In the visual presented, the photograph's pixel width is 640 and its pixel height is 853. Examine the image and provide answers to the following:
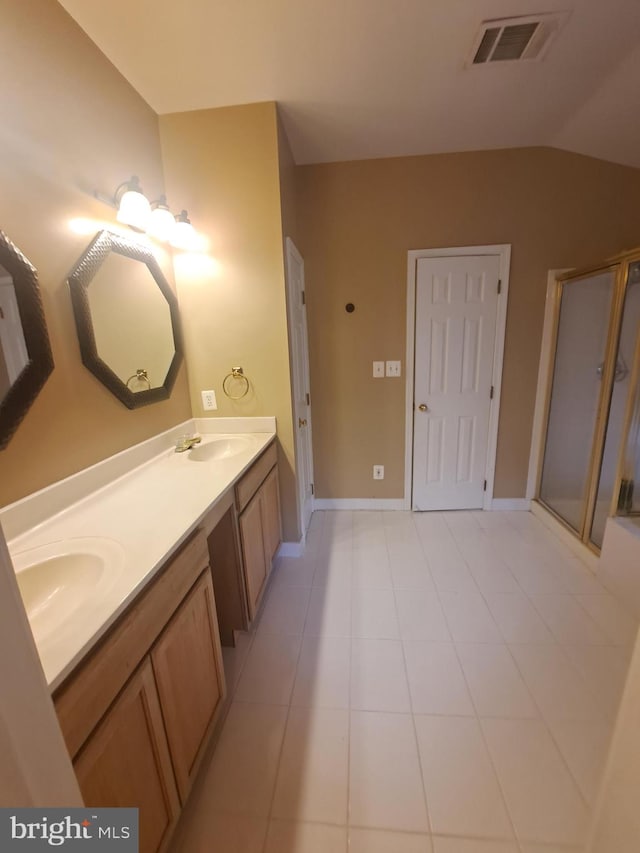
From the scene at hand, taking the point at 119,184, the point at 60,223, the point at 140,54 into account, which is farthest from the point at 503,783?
the point at 140,54

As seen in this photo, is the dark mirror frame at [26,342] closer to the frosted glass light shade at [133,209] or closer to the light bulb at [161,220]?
the frosted glass light shade at [133,209]

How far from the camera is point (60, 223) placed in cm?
123

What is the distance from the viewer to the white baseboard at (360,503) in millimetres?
2883

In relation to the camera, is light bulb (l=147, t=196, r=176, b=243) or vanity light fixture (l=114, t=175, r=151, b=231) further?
light bulb (l=147, t=196, r=176, b=243)

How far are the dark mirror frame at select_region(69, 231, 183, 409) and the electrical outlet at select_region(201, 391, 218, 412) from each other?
30cm

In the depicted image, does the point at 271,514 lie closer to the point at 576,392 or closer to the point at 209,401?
the point at 209,401

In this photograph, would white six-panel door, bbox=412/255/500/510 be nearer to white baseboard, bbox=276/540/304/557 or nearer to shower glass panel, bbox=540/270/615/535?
shower glass panel, bbox=540/270/615/535

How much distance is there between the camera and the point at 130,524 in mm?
1083

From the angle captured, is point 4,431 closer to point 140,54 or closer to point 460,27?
point 140,54

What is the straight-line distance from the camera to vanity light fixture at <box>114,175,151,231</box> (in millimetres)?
1459

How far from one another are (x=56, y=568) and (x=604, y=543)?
2.58 metres

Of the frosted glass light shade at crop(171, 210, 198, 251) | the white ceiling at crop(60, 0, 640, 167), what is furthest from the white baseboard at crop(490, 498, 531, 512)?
the frosted glass light shade at crop(171, 210, 198, 251)

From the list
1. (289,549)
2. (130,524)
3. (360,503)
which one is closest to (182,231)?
(130,524)

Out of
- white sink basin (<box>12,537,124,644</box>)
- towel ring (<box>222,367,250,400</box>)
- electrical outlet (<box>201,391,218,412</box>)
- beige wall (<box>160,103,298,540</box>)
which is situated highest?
beige wall (<box>160,103,298,540</box>)
